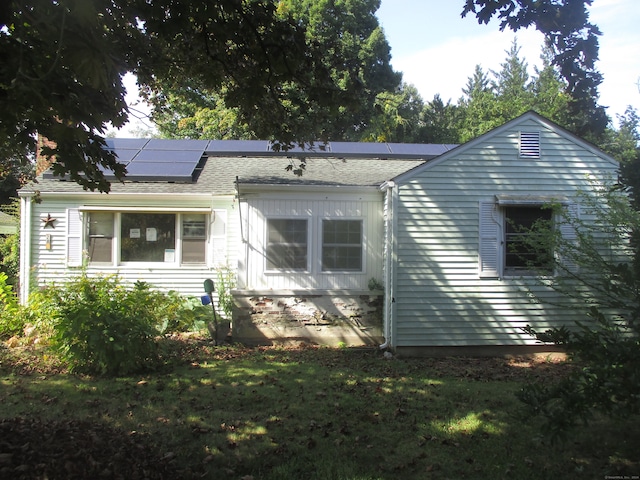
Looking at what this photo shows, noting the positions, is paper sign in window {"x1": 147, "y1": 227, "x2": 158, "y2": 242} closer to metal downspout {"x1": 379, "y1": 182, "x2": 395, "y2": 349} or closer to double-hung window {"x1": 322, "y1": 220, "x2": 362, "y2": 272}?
double-hung window {"x1": 322, "y1": 220, "x2": 362, "y2": 272}

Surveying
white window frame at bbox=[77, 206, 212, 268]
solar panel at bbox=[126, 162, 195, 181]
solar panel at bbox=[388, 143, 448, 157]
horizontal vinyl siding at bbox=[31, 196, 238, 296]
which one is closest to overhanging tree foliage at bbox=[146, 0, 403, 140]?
solar panel at bbox=[126, 162, 195, 181]

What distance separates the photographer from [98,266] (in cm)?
1092

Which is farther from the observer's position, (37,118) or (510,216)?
(510,216)

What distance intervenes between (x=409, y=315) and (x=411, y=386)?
2.29 metres

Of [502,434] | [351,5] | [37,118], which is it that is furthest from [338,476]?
[351,5]

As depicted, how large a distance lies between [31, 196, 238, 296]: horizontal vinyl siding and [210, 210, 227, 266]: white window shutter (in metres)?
0.09

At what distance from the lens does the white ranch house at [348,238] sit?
9.22 m

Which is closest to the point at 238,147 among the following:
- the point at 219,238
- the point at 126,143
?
the point at 126,143

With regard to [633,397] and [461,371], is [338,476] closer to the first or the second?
[633,397]

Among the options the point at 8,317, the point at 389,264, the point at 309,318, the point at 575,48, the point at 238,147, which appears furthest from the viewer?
the point at 238,147

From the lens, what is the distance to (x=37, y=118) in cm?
413

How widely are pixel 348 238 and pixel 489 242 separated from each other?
8.76 ft

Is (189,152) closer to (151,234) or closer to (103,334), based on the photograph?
(151,234)

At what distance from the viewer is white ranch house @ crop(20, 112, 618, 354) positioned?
9.22 metres
